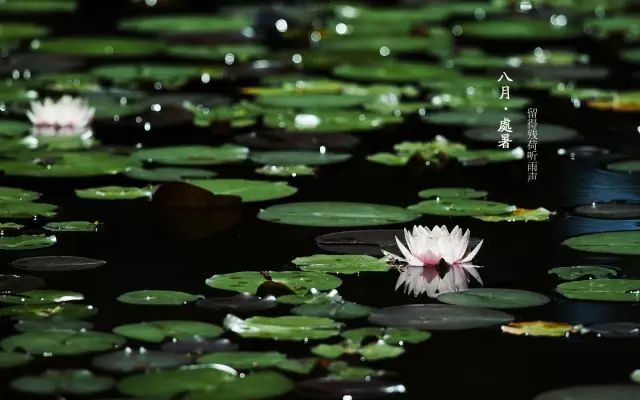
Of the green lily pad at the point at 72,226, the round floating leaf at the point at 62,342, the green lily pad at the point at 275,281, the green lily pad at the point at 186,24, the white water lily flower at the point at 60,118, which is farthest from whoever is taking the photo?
the green lily pad at the point at 186,24

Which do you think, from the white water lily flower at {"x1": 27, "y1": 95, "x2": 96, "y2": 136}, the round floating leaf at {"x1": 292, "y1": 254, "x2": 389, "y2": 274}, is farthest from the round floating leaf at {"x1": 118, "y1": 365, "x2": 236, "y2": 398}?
the white water lily flower at {"x1": 27, "y1": 95, "x2": 96, "y2": 136}

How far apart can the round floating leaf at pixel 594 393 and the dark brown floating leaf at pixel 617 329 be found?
33cm

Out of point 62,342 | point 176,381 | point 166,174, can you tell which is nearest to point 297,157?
point 166,174

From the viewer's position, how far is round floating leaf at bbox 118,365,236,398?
8.84 ft

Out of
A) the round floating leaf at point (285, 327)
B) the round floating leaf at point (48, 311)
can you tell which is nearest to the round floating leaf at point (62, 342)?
the round floating leaf at point (48, 311)

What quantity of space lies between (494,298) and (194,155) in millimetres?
1774

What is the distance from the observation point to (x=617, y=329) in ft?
10.2

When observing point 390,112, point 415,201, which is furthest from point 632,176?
point 390,112

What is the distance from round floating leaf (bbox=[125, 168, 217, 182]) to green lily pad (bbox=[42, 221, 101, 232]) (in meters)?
0.58

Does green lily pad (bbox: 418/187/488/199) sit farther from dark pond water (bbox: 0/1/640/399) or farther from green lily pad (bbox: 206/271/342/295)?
green lily pad (bbox: 206/271/342/295)

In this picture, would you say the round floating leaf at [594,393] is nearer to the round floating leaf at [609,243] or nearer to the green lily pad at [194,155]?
the round floating leaf at [609,243]

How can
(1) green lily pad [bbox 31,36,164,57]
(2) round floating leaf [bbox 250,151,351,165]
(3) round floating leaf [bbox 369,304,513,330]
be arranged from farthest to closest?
(1) green lily pad [bbox 31,36,164,57] → (2) round floating leaf [bbox 250,151,351,165] → (3) round floating leaf [bbox 369,304,513,330]

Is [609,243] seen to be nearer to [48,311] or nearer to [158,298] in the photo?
[158,298]

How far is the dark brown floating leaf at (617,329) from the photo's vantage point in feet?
10.2
